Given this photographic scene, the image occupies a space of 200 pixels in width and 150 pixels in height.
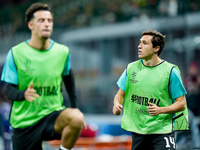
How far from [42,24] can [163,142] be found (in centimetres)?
191

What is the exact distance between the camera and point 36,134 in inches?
211

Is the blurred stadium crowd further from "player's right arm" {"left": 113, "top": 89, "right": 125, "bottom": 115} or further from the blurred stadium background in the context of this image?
"player's right arm" {"left": 113, "top": 89, "right": 125, "bottom": 115}

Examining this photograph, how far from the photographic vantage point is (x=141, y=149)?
4.95 metres

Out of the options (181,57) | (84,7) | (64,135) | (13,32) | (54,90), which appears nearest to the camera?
(64,135)

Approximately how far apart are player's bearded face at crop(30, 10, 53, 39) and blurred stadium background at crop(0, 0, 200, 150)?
4.60 meters

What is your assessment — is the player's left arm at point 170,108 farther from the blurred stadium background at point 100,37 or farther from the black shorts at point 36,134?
the blurred stadium background at point 100,37

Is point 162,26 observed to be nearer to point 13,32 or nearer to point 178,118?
point 178,118

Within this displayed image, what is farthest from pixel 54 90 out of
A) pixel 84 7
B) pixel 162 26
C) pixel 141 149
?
pixel 84 7

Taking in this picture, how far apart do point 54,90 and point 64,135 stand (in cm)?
59

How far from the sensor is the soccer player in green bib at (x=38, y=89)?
528 centimetres

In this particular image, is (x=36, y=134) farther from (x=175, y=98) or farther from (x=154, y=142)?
(x=175, y=98)

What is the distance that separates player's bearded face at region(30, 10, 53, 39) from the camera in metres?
5.54

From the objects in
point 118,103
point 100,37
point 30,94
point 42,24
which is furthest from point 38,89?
point 100,37

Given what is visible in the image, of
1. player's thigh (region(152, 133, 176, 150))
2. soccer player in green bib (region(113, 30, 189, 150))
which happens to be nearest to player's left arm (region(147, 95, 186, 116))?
Result: soccer player in green bib (region(113, 30, 189, 150))
